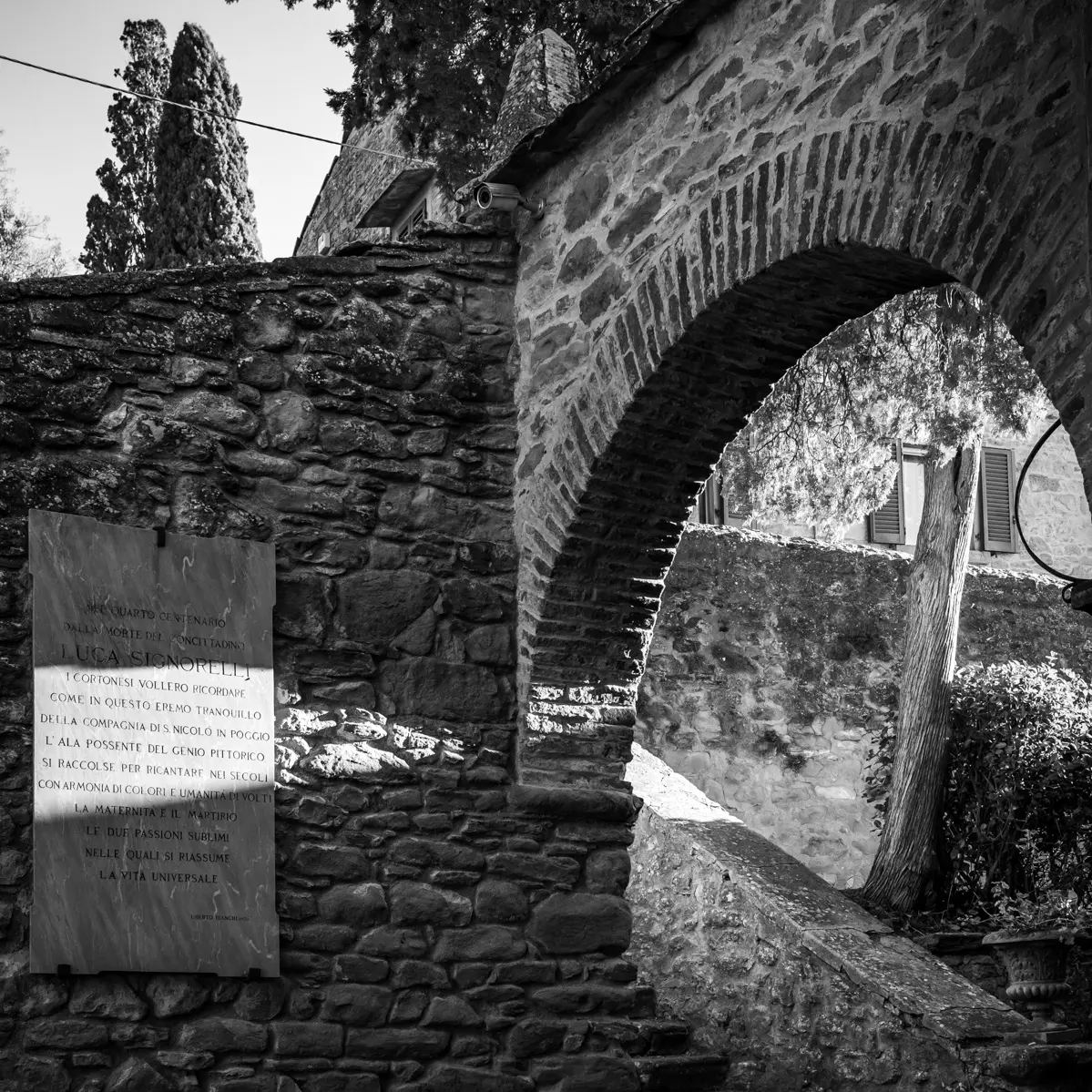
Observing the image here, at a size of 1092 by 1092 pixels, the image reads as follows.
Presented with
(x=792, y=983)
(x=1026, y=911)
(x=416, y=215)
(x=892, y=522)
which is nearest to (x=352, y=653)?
(x=792, y=983)

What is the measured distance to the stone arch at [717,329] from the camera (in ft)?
10.7

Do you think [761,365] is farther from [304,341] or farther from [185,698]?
[185,698]

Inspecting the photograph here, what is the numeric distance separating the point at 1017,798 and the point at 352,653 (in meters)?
4.09

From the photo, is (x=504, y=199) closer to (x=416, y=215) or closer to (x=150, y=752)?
(x=150, y=752)

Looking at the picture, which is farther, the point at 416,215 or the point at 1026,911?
the point at 416,215

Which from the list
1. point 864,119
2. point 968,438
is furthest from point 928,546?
point 864,119

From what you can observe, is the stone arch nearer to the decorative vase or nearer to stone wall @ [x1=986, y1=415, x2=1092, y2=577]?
the decorative vase

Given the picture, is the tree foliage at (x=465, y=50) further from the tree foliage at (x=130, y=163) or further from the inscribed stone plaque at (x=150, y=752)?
the tree foliage at (x=130, y=163)

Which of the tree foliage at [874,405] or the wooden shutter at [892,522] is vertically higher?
the tree foliage at [874,405]

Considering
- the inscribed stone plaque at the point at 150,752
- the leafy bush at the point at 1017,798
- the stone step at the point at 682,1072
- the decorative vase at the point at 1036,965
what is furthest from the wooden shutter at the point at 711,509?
the inscribed stone plaque at the point at 150,752

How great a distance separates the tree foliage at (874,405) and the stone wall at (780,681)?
0.47m

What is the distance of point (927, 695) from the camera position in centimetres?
823

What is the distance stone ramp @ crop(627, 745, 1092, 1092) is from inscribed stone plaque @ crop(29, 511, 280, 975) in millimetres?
1944

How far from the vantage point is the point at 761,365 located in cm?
500
